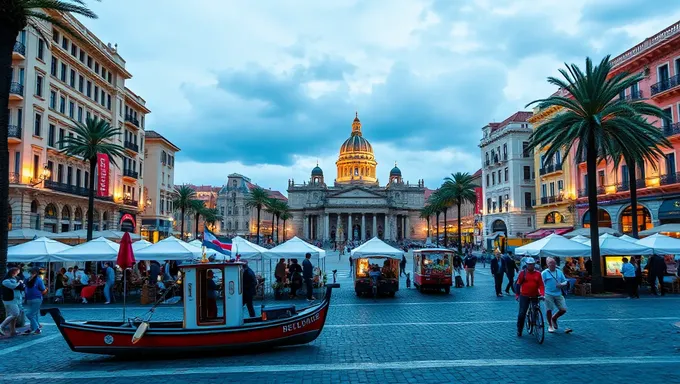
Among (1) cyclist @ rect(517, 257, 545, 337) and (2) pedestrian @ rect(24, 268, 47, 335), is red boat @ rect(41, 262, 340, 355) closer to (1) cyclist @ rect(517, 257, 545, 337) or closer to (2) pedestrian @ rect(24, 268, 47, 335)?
(2) pedestrian @ rect(24, 268, 47, 335)

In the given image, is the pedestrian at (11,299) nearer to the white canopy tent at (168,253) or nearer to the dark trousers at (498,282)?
the white canopy tent at (168,253)

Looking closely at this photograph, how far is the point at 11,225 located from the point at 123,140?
1868 cm

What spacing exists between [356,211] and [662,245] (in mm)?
100622

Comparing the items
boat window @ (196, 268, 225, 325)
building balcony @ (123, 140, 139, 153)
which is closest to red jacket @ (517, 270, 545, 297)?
boat window @ (196, 268, 225, 325)

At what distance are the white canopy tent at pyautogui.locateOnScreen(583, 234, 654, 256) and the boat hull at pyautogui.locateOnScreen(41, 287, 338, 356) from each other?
1604 cm

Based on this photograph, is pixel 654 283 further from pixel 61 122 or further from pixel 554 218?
pixel 61 122

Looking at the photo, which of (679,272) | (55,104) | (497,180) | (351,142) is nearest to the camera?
(679,272)

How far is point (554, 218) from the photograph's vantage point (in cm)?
4784

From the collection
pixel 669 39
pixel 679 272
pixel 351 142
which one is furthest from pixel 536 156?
pixel 351 142

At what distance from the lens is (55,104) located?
123 feet

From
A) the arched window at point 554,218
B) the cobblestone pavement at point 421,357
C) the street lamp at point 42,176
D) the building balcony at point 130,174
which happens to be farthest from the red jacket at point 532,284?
the building balcony at point 130,174

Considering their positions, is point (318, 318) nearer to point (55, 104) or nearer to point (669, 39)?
point (669, 39)

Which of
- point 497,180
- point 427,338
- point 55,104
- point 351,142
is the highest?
point 351,142

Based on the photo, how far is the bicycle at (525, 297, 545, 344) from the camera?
11023 millimetres
